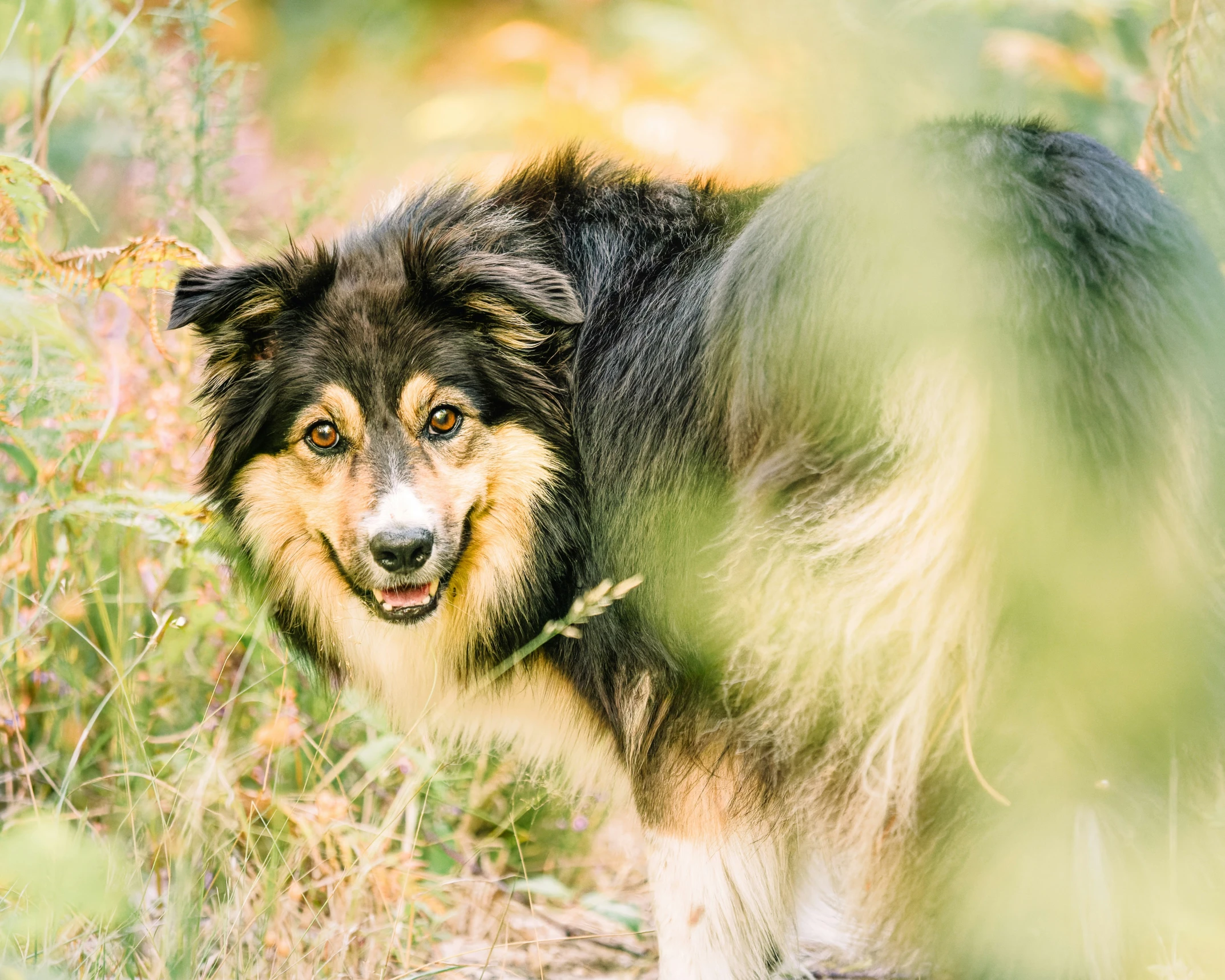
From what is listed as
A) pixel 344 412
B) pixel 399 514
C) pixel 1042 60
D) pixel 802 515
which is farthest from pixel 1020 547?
pixel 344 412

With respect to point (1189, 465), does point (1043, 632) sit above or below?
below

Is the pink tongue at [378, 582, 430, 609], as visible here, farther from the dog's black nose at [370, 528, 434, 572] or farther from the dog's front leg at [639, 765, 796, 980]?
the dog's front leg at [639, 765, 796, 980]

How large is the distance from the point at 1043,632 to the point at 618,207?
159cm

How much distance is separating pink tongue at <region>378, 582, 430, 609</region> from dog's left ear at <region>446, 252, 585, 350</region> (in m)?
0.66

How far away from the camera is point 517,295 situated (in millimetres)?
2482

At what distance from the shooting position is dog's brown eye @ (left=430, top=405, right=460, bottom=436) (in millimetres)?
2551

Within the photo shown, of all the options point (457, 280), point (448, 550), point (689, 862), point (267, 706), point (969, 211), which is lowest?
point (267, 706)

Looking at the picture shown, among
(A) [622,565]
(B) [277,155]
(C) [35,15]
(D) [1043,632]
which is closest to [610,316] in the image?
(A) [622,565]

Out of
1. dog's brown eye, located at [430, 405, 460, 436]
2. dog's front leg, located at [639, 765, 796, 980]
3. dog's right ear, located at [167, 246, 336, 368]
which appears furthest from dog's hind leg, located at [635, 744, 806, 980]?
dog's right ear, located at [167, 246, 336, 368]

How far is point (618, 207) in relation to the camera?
2756 millimetres

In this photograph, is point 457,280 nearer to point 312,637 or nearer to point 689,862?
point 312,637

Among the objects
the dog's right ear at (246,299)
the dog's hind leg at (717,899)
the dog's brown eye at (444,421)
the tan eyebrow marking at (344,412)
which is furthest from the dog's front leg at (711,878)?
the dog's right ear at (246,299)

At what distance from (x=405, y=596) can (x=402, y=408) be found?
465mm

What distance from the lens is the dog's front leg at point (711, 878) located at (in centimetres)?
245
